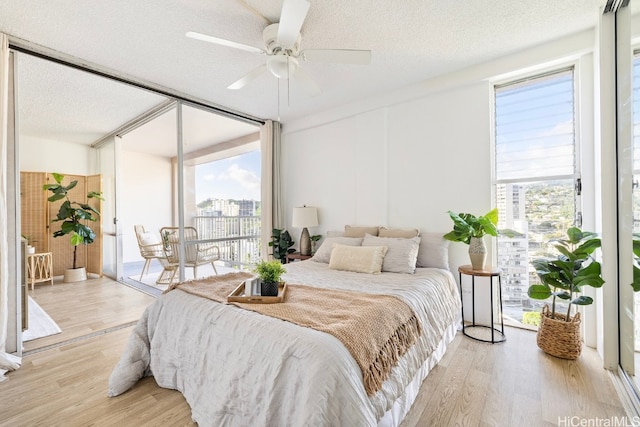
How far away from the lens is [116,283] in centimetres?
467

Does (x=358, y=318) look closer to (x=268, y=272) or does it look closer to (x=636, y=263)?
(x=268, y=272)

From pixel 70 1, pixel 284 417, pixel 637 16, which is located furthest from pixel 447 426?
pixel 70 1

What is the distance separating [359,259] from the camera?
2707mm

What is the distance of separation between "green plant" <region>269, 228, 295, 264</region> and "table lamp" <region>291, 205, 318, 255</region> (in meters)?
0.30

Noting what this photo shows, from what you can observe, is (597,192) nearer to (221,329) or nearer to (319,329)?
(319,329)

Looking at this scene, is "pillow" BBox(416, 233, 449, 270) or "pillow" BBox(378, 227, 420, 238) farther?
"pillow" BBox(378, 227, 420, 238)

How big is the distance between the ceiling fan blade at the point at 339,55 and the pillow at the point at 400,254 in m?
1.70

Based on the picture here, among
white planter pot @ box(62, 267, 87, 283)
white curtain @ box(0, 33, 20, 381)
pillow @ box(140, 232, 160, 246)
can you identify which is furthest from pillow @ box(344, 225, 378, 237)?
white planter pot @ box(62, 267, 87, 283)

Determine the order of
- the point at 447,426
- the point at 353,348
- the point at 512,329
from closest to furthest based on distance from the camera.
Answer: the point at 353,348
the point at 447,426
the point at 512,329

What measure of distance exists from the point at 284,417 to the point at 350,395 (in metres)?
0.32

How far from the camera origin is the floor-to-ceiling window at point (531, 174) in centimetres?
256

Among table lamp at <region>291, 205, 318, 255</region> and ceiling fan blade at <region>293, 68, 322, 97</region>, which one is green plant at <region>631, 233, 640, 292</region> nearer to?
ceiling fan blade at <region>293, 68, 322, 97</region>

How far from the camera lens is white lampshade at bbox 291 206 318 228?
3846 millimetres

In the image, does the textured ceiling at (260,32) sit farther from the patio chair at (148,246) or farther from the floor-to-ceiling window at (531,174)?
the patio chair at (148,246)
